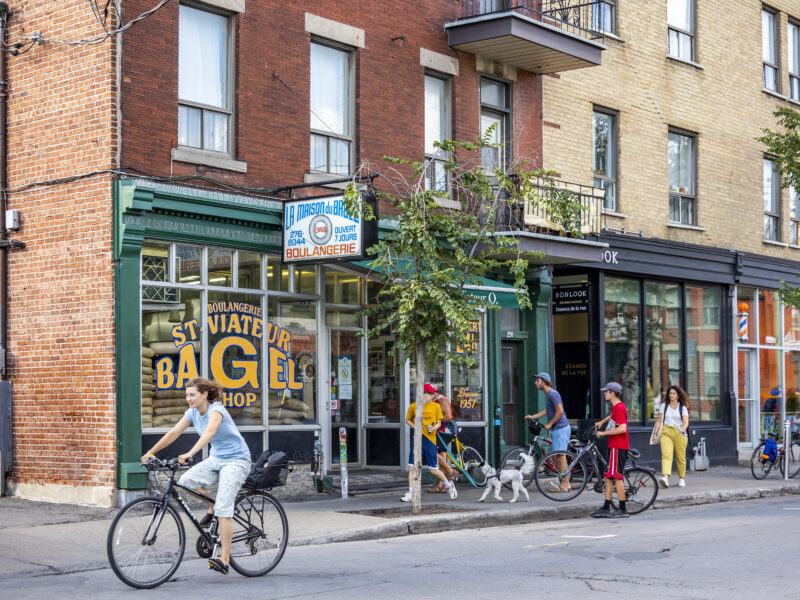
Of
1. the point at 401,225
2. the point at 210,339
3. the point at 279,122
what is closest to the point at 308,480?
the point at 210,339

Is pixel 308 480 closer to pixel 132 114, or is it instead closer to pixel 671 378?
pixel 132 114

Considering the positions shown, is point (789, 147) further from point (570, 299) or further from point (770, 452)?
point (770, 452)

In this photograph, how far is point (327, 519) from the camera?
12.9 metres

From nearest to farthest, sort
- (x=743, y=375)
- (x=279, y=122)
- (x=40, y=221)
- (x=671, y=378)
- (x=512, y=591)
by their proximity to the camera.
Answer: (x=512, y=591)
(x=40, y=221)
(x=279, y=122)
(x=671, y=378)
(x=743, y=375)

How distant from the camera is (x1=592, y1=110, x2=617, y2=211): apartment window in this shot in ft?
69.4

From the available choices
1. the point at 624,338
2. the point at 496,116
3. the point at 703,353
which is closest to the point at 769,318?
the point at 703,353

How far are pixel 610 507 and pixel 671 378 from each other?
8.68m

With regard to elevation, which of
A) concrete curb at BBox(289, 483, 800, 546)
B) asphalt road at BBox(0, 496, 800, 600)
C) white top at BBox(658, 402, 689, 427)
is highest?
white top at BBox(658, 402, 689, 427)

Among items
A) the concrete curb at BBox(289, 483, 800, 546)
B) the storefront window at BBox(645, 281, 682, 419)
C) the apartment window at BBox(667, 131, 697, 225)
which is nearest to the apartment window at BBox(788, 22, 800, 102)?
the apartment window at BBox(667, 131, 697, 225)

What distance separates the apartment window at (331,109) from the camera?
16.2 metres

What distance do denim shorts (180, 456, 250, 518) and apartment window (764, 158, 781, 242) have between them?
63.4 feet

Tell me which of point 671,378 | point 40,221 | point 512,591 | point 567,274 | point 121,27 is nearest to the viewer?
point 512,591

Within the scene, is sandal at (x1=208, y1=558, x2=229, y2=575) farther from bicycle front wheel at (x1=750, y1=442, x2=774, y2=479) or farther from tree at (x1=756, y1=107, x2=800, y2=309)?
tree at (x1=756, y1=107, x2=800, y2=309)

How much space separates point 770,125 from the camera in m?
25.5
